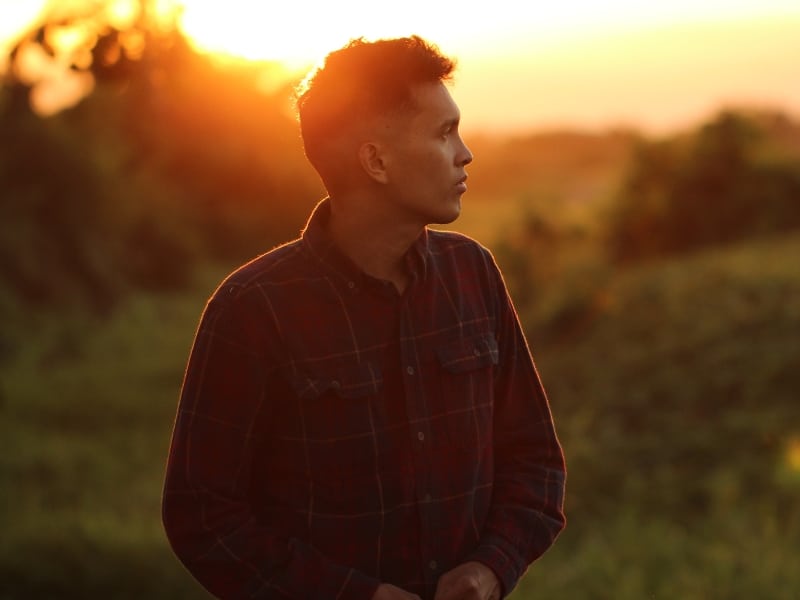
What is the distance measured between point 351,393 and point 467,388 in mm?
274

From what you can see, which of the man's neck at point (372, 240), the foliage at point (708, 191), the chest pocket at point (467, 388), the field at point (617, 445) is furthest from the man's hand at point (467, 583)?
the foliage at point (708, 191)

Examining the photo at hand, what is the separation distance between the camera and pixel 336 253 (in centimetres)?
244

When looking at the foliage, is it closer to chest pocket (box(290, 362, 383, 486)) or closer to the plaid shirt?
the plaid shirt

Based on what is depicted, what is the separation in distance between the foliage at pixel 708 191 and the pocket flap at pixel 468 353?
15.5 metres

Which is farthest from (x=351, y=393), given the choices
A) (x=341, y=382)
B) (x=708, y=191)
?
(x=708, y=191)

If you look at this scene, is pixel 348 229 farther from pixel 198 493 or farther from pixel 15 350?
pixel 15 350

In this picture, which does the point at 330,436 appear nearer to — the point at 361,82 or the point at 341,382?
the point at 341,382

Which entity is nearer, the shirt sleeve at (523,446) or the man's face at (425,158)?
the man's face at (425,158)

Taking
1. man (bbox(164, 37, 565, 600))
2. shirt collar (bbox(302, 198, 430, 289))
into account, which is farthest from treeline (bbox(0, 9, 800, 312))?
man (bbox(164, 37, 565, 600))

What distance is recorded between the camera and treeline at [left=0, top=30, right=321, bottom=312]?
20797 mm

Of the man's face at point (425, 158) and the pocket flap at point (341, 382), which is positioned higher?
the man's face at point (425, 158)

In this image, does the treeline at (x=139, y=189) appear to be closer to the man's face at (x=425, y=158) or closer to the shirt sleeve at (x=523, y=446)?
the shirt sleeve at (x=523, y=446)

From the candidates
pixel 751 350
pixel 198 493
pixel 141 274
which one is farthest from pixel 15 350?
pixel 198 493

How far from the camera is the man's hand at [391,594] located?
7.58 feet
